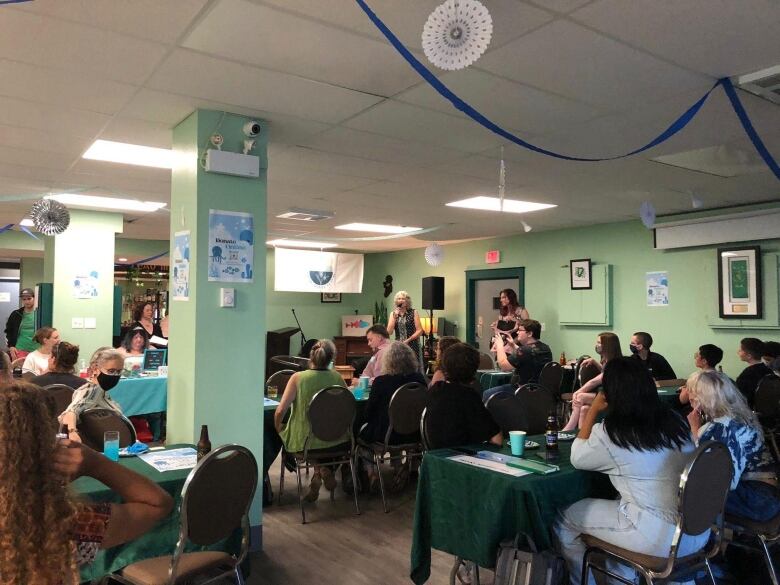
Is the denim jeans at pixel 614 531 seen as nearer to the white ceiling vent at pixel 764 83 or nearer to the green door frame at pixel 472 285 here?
the white ceiling vent at pixel 764 83

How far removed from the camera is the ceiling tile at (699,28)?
2.34 metres

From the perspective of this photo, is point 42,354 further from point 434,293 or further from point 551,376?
point 434,293

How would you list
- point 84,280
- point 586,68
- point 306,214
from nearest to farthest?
point 586,68
point 84,280
point 306,214

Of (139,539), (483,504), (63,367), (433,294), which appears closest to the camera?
(139,539)

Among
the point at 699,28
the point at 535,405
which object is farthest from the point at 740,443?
the point at 699,28

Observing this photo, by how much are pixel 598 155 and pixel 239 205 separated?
253 centimetres

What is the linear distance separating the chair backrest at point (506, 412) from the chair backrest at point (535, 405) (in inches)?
16.6

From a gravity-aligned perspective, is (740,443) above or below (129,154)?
Result: below

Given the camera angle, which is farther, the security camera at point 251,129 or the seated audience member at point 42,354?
the seated audience member at point 42,354

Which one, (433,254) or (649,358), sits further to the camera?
(433,254)

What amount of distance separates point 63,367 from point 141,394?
4.63ft

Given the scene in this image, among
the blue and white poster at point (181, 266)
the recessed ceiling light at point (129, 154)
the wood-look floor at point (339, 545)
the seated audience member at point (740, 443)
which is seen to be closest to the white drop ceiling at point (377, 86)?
the recessed ceiling light at point (129, 154)

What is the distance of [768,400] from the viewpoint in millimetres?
4422

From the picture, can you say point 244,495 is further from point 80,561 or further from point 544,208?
point 544,208
